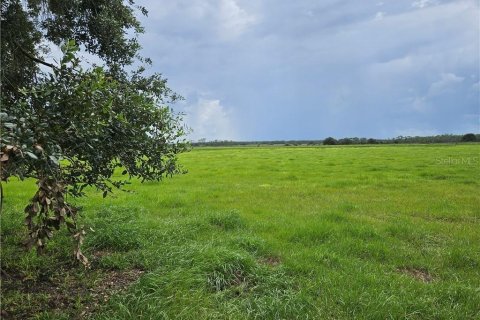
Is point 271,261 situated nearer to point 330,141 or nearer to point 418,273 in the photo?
point 418,273

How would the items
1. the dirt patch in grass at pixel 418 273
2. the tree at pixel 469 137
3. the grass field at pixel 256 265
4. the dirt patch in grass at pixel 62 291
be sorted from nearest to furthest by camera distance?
the dirt patch in grass at pixel 62 291 → the grass field at pixel 256 265 → the dirt patch in grass at pixel 418 273 → the tree at pixel 469 137

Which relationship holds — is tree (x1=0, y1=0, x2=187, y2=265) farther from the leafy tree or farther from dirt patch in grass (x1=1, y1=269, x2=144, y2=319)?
the leafy tree

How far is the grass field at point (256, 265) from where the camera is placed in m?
5.69

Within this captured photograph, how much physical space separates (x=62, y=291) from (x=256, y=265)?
3.21m

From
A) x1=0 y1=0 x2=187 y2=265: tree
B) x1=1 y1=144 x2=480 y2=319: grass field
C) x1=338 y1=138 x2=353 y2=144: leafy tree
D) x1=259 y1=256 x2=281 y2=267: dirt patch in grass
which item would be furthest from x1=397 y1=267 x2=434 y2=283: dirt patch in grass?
x1=338 y1=138 x2=353 y2=144: leafy tree

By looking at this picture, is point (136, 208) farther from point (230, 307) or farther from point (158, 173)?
point (230, 307)

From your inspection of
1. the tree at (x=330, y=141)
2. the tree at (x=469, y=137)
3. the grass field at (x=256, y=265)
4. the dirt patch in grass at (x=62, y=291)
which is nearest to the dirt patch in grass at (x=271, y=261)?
the grass field at (x=256, y=265)

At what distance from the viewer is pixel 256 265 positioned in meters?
7.02

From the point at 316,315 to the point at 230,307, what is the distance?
48.6 inches

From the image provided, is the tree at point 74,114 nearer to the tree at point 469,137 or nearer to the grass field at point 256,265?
the grass field at point 256,265

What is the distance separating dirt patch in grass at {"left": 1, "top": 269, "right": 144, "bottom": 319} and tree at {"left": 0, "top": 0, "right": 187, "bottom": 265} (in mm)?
1287

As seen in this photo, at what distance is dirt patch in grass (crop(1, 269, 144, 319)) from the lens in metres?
5.52

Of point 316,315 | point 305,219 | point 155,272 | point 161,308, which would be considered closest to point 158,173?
point 155,272

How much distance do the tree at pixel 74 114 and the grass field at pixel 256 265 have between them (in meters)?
1.54
